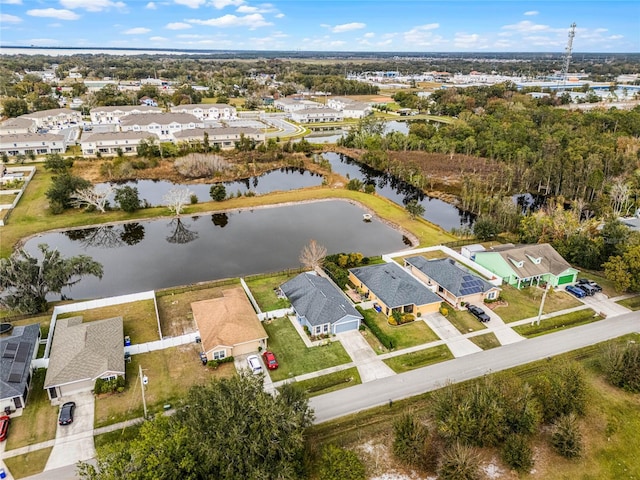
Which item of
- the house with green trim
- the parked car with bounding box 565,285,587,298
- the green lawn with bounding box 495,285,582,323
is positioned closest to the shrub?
the green lawn with bounding box 495,285,582,323

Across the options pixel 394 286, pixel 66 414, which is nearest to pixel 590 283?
pixel 394 286

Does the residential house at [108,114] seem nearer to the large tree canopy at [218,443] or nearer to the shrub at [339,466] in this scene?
the large tree canopy at [218,443]

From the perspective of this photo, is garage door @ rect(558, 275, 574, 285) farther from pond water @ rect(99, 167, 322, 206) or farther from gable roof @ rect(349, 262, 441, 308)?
pond water @ rect(99, 167, 322, 206)

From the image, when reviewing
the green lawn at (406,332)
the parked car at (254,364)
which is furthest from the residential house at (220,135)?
the parked car at (254,364)

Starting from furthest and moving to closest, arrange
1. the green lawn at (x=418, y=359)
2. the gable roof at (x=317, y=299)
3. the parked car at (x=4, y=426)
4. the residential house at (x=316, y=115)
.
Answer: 1. the residential house at (x=316, y=115)
2. the gable roof at (x=317, y=299)
3. the green lawn at (x=418, y=359)
4. the parked car at (x=4, y=426)

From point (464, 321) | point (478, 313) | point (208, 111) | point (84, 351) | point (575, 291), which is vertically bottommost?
point (464, 321)

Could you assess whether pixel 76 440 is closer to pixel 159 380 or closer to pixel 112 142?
pixel 159 380
